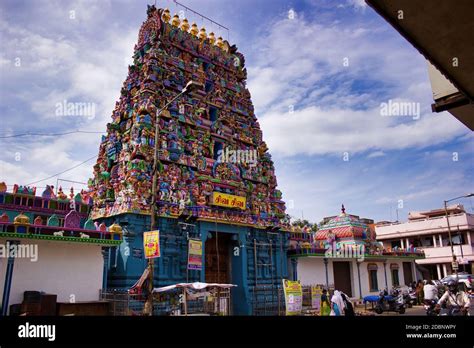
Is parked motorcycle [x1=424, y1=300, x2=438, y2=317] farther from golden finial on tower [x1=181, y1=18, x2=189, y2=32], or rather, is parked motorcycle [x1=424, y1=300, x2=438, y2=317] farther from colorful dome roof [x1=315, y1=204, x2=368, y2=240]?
golden finial on tower [x1=181, y1=18, x2=189, y2=32]

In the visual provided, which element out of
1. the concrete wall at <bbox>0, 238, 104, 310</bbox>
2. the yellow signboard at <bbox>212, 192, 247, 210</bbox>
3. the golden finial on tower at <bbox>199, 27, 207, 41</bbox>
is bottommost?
the concrete wall at <bbox>0, 238, 104, 310</bbox>

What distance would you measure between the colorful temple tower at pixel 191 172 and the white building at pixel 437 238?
24.0 metres

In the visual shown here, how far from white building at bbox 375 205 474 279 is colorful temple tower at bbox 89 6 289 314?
23998mm

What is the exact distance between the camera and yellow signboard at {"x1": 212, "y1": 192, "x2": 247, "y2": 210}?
23.2m

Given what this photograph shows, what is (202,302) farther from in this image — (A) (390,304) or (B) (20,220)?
(A) (390,304)

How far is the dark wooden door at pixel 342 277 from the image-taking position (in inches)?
1224

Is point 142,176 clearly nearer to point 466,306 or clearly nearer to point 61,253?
point 61,253

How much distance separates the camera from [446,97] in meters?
8.84

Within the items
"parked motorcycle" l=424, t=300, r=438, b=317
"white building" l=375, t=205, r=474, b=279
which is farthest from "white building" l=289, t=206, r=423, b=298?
"parked motorcycle" l=424, t=300, r=438, b=317

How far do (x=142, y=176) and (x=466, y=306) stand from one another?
15115 millimetres

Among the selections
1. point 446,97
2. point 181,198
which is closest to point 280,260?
point 181,198

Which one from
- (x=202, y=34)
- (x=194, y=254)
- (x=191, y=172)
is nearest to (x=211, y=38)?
(x=202, y=34)

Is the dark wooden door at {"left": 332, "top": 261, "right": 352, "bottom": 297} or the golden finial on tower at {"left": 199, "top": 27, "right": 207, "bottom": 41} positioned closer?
the golden finial on tower at {"left": 199, "top": 27, "right": 207, "bottom": 41}

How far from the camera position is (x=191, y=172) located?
22.9m
